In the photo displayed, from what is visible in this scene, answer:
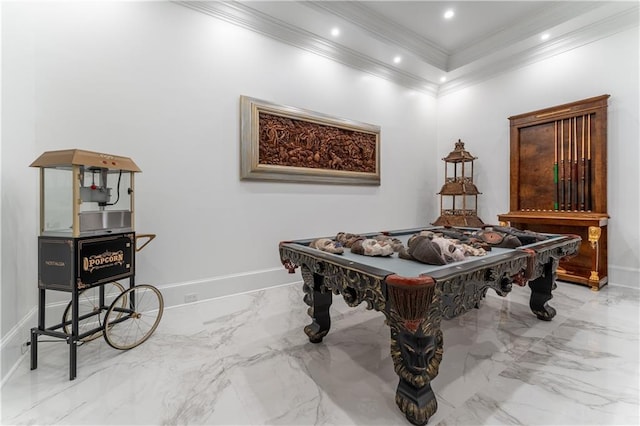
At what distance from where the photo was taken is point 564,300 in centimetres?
294

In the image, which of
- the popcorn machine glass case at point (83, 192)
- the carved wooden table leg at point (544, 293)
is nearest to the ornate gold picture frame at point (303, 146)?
the popcorn machine glass case at point (83, 192)

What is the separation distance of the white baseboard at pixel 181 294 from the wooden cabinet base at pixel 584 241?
11.2 feet

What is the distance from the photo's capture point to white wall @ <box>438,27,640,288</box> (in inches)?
131

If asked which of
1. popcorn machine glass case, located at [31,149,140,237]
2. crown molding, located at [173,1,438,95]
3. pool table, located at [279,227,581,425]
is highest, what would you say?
crown molding, located at [173,1,438,95]

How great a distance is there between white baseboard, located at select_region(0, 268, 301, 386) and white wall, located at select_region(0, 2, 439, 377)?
0.01 metres

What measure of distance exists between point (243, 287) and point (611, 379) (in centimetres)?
307

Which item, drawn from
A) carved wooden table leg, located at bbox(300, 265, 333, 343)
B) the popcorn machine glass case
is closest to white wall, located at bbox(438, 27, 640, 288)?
carved wooden table leg, located at bbox(300, 265, 333, 343)

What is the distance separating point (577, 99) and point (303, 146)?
12.4ft

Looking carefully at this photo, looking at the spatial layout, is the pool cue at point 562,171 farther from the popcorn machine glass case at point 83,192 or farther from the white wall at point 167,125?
the popcorn machine glass case at point 83,192

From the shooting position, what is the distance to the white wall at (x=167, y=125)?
1988 mm

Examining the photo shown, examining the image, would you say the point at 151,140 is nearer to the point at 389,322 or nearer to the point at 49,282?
the point at 49,282

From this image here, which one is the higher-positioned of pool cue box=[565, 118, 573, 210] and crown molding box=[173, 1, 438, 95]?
crown molding box=[173, 1, 438, 95]

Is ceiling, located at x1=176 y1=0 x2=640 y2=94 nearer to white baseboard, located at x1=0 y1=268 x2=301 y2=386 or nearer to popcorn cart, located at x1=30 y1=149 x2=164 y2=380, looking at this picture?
popcorn cart, located at x1=30 y1=149 x2=164 y2=380

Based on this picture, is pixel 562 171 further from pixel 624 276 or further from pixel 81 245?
pixel 81 245
